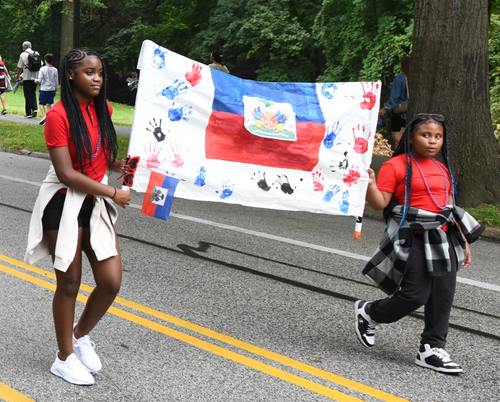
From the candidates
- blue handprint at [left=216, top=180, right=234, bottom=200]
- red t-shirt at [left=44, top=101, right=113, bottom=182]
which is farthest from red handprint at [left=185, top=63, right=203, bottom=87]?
red t-shirt at [left=44, top=101, right=113, bottom=182]

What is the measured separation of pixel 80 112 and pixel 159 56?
8.39 feet

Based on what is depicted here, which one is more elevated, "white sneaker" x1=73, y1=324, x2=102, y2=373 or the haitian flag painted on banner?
the haitian flag painted on banner

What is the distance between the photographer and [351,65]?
24.0 m

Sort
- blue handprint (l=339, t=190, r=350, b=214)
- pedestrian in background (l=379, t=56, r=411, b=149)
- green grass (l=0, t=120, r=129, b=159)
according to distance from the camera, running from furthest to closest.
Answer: green grass (l=0, t=120, r=129, b=159), pedestrian in background (l=379, t=56, r=411, b=149), blue handprint (l=339, t=190, r=350, b=214)

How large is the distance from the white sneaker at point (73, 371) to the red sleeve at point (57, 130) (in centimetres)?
110

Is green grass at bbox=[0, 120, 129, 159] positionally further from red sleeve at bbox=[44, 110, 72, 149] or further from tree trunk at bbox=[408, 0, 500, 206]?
red sleeve at bbox=[44, 110, 72, 149]

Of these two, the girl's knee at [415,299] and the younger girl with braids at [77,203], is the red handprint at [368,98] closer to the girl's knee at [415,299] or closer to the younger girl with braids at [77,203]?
the girl's knee at [415,299]

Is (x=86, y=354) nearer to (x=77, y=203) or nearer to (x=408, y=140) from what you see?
(x=77, y=203)

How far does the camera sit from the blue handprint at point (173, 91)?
253 inches

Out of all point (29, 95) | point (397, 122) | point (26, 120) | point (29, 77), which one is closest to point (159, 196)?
point (397, 122)

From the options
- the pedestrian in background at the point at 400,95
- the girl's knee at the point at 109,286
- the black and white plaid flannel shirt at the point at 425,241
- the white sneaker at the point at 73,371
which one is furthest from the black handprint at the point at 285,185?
the pedestrian in background at the point at 400,95

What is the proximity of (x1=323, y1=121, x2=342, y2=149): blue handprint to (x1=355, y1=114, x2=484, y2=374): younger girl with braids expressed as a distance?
1.96 metres

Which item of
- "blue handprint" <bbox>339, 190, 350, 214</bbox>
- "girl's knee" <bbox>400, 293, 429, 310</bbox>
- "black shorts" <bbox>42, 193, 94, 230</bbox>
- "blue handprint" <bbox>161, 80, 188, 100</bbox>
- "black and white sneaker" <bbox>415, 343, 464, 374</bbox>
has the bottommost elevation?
"black and white sneaker" <bbox>415, 343, 464, 374</bbox>

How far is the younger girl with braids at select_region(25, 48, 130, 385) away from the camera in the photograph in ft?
12.6
